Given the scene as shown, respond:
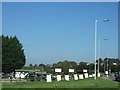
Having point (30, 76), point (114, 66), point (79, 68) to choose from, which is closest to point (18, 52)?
point (30, 76)

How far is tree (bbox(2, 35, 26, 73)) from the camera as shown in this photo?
82500mm

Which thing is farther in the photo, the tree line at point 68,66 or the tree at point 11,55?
the tree line at point 68,66

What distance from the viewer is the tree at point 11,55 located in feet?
271

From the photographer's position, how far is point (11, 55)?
83.4 m

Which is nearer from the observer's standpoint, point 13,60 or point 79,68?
point 13,60

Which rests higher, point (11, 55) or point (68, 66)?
point (11, 55)

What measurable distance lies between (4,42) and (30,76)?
17.9 metres

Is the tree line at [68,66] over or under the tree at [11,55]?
under

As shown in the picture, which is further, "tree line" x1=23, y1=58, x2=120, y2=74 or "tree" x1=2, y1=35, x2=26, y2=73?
"tree line" x1=23, y1=58, x2=120, y2=74

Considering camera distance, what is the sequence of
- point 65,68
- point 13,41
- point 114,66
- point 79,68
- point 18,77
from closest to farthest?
point 18,77, point 13,41, point 65,68, point 79,68, point 114,66

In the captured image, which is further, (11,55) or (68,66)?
(68,66)

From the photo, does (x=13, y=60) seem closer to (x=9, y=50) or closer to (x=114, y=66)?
(x=9, y=50)

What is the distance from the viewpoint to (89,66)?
12662cm

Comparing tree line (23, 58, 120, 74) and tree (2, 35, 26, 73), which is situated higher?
tree (2, 35, 26, 73)
